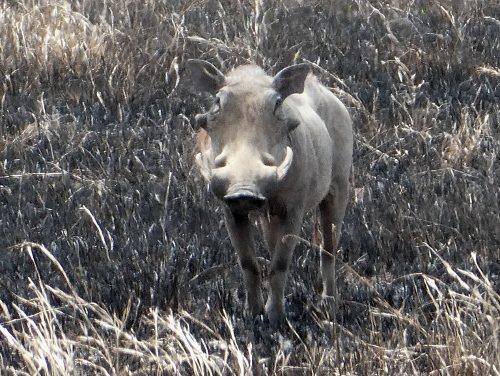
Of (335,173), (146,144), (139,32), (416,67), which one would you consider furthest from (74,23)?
(335,173)

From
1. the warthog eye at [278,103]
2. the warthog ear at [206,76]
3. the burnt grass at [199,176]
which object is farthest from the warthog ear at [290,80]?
the burnt grass at [199,176]

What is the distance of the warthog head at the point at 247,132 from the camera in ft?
12.5

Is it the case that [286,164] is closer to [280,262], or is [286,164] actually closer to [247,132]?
[247,132]

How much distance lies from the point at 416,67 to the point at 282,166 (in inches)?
195

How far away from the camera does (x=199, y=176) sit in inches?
259

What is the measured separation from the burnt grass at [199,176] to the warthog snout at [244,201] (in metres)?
0.55

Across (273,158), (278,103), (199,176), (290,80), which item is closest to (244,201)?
(273,158)

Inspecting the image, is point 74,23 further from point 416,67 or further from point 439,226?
point 439,226

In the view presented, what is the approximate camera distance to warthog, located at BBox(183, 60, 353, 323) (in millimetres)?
3863

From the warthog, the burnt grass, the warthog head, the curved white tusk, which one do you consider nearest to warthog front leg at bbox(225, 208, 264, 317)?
the warthog

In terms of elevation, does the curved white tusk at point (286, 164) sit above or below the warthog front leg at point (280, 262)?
above

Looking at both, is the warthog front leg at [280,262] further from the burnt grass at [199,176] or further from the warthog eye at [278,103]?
the warthog eye at [278,103]

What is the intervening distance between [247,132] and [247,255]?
2.70 ft

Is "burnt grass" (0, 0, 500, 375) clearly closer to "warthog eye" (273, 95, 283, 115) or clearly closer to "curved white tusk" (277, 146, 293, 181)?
"curved white tusk" (277, 146, 293, 181)
